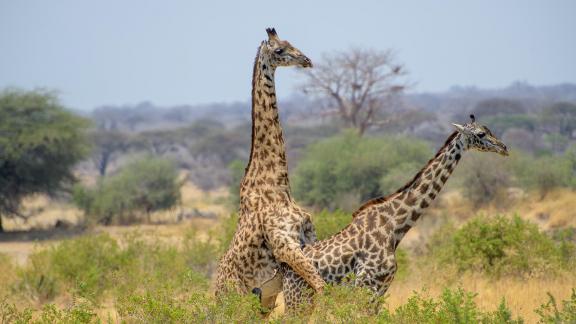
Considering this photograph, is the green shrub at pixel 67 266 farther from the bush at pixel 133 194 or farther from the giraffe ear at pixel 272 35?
the bush at pixel 133 194

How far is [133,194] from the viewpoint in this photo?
28.4 meters

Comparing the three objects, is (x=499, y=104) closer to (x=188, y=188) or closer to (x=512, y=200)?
(x=188, y=188)

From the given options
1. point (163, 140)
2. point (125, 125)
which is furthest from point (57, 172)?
point (125, 125)

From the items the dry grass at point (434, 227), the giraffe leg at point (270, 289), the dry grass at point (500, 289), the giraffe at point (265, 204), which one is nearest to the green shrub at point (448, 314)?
the dry grass at point (434, 227)

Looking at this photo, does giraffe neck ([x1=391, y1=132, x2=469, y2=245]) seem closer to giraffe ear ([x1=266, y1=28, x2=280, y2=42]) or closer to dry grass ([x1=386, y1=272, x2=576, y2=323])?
giraffe ear ([x1=266, y1=28, x2=280, y2=42])

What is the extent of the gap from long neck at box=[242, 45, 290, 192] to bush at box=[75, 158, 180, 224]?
20.6 m

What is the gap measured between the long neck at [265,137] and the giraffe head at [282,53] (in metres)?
0.06

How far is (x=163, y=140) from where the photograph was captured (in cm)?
5922

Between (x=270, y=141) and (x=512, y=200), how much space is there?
69.4ft

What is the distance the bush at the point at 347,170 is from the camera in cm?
2839

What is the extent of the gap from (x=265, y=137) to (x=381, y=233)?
3.77 feet

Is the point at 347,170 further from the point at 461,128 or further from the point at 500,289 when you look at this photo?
the point at 461,128

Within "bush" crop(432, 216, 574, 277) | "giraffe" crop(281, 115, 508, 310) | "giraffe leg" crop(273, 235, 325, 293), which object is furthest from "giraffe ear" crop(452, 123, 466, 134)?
"bush" crop(432, 216, 574, 277)

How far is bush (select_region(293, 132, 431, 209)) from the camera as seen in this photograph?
2839 cm
